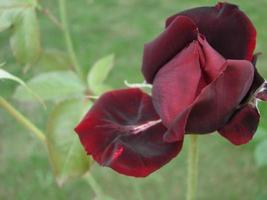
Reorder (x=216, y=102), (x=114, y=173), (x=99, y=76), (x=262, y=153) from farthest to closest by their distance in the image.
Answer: (x=114, y=173) → (x=262, y=153) → (x=99, y=76) → (x=216, y=102)

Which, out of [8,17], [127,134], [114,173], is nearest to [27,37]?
[8,17]

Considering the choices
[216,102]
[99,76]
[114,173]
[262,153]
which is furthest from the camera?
[114,173]

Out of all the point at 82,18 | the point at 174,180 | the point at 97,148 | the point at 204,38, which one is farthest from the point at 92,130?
the point at 82,18

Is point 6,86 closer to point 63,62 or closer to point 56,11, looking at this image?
point 56,11

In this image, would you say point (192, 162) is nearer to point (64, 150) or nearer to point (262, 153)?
point (64, 150)

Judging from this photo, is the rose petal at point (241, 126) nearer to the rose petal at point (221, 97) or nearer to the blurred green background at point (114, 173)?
the rose petal at point (221, 97)
